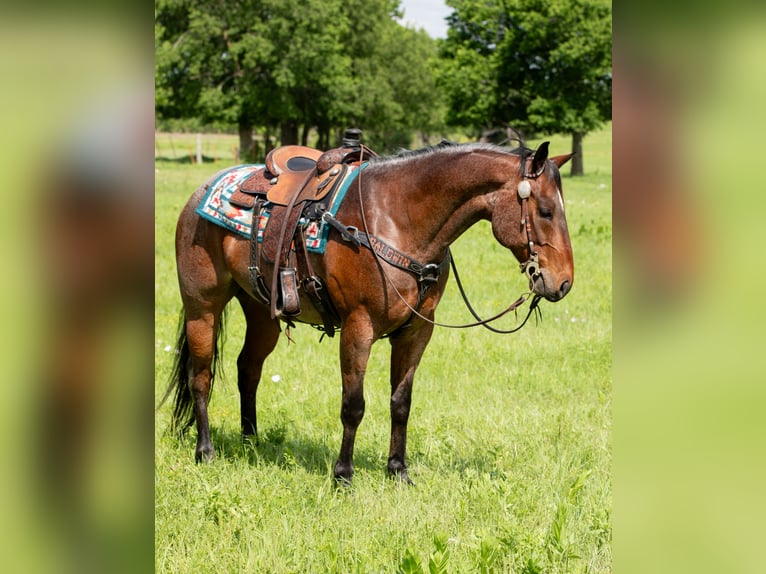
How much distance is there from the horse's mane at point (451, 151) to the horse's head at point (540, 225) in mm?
39

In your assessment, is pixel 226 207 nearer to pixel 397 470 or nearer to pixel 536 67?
pixel 397 470

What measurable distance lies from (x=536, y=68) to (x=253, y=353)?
4083 cm

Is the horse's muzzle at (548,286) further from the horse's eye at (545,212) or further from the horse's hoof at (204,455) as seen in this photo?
the horse's hoof at (204,455)

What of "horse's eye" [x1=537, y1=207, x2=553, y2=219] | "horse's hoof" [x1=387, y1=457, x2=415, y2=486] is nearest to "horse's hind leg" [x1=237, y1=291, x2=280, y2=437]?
"horse's hoof" [x1=387, y1=457, x2=415, y2=486]

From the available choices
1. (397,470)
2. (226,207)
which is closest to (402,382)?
(397,470)

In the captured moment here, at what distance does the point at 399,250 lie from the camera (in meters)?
4.26

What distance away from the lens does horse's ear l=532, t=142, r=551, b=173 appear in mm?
3645

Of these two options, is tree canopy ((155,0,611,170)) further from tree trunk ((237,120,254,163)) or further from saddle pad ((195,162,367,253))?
saddle pad ((195,162,367,253))

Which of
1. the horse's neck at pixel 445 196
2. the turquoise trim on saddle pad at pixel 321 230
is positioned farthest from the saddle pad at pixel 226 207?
the horse's neck at pixel 445 196

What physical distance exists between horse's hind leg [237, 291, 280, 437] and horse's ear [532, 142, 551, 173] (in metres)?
2.41
